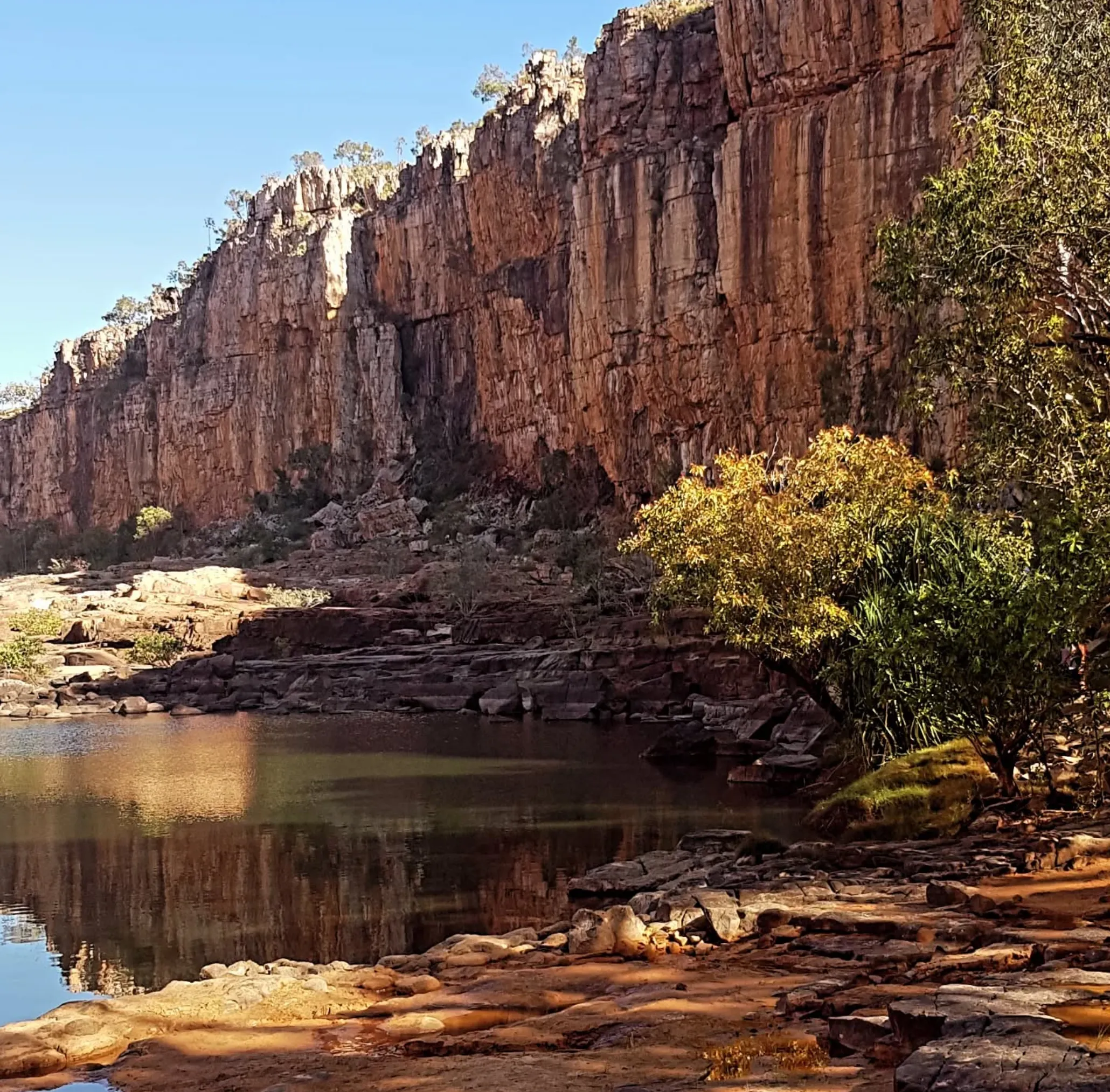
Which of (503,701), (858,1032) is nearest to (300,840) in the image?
(858,1032)

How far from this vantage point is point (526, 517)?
232 feet

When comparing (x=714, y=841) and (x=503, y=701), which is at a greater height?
(x=503, y=701)

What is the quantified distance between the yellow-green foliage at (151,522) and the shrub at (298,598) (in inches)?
1429

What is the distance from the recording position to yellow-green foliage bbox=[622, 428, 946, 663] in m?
20.5

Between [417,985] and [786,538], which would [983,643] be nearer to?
[786,538]

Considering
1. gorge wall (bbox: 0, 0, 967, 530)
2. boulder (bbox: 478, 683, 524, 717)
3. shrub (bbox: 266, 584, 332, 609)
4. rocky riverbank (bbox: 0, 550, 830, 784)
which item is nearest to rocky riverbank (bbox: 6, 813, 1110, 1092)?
rocky riverbank (bbox: 0, 550, 830, 784)

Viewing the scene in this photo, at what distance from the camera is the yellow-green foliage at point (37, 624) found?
5325 cm

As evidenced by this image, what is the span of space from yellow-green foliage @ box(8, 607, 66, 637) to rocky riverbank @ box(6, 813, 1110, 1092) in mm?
43995

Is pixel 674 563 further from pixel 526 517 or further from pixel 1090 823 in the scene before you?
pixel 526 517

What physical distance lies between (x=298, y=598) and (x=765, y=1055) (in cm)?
Result: 5143

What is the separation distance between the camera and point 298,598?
5766cm

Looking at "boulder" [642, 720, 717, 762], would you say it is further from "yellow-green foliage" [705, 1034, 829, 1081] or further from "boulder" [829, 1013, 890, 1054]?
"boulder" [829, 1013, 890, 1054]

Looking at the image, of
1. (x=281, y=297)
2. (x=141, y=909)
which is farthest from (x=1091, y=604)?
(x=281, y=297)

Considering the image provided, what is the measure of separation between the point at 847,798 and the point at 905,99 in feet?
116
